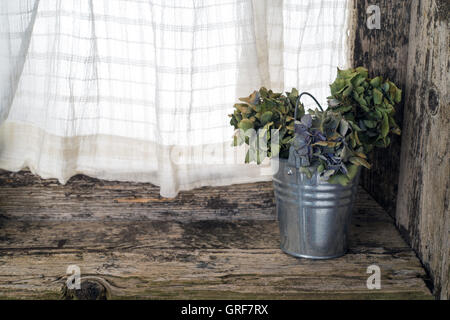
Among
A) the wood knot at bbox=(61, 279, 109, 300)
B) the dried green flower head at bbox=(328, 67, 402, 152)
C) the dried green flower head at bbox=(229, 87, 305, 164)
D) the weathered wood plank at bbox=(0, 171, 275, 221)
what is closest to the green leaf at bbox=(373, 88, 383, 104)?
the dried green flower head at bbox=(328, 67, 402, 152)

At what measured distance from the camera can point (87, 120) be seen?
1147 mm

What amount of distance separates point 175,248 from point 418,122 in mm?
562

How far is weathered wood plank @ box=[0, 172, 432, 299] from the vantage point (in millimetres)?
897

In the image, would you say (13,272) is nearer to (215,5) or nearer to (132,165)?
(132,165)

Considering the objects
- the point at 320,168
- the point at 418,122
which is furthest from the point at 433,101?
the point at 320,168

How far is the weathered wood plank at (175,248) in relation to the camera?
0.90m

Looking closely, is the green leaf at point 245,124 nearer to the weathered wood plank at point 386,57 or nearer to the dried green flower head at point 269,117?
the dried green flower head at point 269,117

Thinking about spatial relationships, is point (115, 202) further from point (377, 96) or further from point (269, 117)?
point (377, 96)

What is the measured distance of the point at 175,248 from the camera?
1038 millimetres

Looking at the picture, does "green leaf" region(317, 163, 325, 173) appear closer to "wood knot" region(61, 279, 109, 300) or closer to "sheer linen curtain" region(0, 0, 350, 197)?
"sheer linen curtain" region(0, 0, 350, 197)

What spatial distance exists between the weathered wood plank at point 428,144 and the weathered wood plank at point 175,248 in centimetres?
6

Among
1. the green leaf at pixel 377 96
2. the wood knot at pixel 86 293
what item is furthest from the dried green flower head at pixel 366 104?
the wood knot at pixel 86 293
